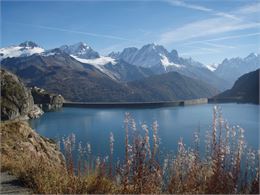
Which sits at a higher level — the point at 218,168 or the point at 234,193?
the point at 218,168

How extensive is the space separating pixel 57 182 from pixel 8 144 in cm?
851

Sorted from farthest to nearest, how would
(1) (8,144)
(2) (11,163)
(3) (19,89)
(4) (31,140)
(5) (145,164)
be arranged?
(3) (19,89) < (4) (31,140) < (1) (8,144) < (2) (11,163) < (5) (145,164)

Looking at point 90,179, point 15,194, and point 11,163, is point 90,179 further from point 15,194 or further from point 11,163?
point 11,163

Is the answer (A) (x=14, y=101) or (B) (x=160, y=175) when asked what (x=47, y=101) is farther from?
(B) (x=160, y=175)

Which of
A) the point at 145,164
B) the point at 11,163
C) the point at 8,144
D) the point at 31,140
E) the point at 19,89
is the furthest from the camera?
the point at 19,89

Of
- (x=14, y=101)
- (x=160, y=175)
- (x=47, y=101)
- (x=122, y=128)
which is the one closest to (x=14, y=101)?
(x=14, y=101)

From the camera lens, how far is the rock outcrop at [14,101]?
123 metres

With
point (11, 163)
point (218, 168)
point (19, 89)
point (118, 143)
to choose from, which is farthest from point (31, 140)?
point (19, 89)

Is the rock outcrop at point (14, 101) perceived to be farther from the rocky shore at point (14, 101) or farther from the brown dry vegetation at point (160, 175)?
the brown dry vegetation at point (160, 175)

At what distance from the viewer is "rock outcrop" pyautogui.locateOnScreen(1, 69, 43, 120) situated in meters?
123

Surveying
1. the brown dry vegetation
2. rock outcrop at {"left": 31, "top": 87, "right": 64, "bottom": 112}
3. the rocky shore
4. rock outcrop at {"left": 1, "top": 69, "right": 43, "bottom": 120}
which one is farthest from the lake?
rock outcrop at {"left": 31, "top": 87, "right": 64, "bottom": 112}

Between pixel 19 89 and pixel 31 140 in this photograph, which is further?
pixel 19 89

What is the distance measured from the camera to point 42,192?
6980 mm

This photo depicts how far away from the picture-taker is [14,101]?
130m
